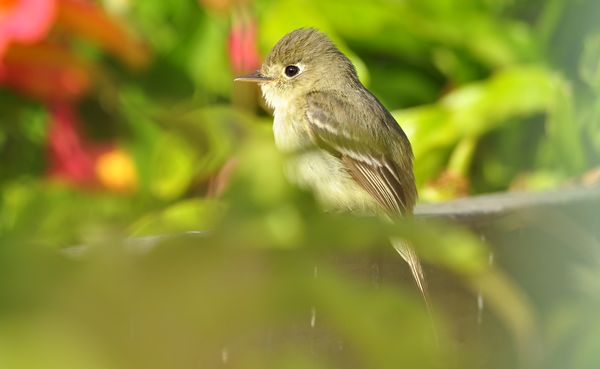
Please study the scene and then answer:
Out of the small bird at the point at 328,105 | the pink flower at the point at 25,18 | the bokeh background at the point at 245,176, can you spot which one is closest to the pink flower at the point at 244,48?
the bokeh background at the point at 245,176

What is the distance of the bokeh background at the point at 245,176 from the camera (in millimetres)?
176

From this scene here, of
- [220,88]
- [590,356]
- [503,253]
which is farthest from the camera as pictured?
[220,88]

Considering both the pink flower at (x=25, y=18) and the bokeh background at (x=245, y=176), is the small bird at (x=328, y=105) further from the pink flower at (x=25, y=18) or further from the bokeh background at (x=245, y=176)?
the pink flower at (x=25, y=18)

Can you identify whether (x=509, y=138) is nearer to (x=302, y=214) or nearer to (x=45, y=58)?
(x=45, y=58)

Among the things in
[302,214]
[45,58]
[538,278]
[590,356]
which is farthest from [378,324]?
[45,58]

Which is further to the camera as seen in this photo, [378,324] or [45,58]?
[45,58]

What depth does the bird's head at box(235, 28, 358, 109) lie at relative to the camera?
108 centimetres

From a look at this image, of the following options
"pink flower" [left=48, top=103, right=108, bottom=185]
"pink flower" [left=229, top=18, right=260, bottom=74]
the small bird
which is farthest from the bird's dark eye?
"pink flower" [left=48, top=103, right=108, bottom=185]

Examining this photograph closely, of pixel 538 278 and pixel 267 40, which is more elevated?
pixel 267 40

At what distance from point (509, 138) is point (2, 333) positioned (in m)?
1.48

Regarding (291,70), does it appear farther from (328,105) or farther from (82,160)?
(82,160)

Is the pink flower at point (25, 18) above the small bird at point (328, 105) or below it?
above

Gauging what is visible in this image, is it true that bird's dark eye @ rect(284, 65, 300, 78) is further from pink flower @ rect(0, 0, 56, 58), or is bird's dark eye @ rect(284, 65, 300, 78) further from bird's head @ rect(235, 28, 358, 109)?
pink flower @ rect(0, 0, 56, 58)

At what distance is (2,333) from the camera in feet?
0.53
